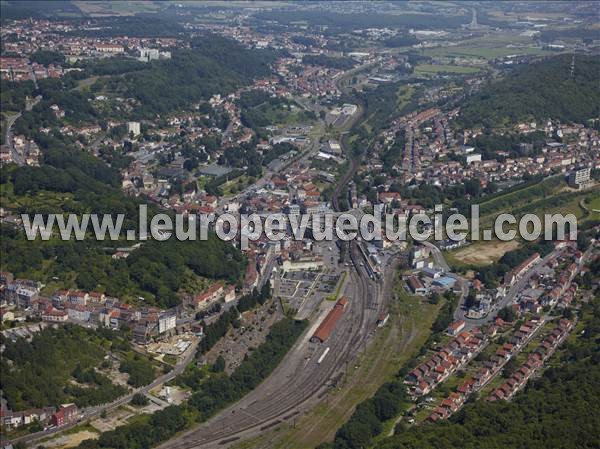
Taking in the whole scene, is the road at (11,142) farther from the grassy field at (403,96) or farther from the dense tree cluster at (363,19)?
the dense tree cluster at (363,19)

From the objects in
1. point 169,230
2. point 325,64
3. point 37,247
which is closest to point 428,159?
point 169,230

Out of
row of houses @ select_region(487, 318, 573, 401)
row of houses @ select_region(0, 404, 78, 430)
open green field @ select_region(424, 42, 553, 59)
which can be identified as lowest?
row of houses @ select_region(0, 404, 78, 430)

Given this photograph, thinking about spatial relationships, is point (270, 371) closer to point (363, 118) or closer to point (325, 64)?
point (363, 118)

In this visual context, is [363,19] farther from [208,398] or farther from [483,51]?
[208,398]

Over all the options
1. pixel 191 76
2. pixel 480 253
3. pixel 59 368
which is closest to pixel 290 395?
pixel 59 368

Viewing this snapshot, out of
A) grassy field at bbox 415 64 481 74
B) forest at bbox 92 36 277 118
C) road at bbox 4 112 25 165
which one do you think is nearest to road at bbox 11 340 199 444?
road at bbox 4 112 25 165

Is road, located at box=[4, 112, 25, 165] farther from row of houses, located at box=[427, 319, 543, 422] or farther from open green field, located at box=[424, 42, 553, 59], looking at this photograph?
open green field, located at box=[424, 42, 553, 59]
